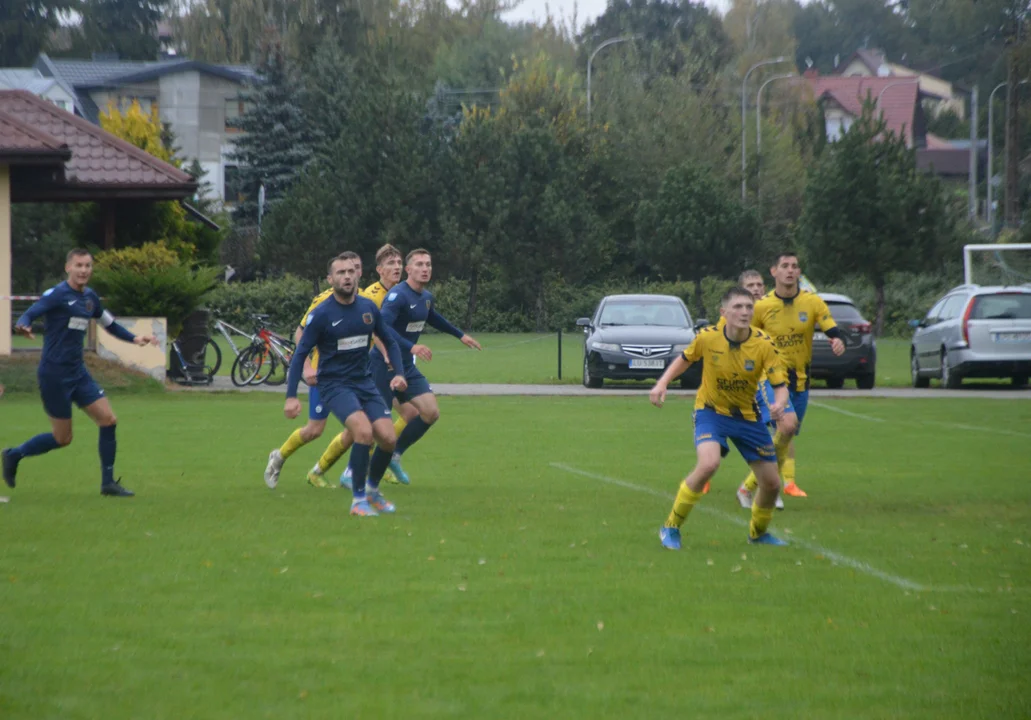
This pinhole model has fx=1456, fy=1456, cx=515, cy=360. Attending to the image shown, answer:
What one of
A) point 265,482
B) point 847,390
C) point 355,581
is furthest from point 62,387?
point 847,390

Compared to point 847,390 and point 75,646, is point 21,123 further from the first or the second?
point 75,646

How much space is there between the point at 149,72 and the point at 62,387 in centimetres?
6785

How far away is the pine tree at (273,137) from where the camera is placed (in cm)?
6166

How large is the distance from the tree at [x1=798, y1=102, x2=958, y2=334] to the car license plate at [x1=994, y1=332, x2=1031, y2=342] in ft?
64.2

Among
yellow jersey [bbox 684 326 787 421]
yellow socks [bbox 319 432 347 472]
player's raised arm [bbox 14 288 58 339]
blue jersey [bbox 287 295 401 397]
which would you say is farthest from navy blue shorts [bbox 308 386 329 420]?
yellow jersey [bbox 684 326 787 421]

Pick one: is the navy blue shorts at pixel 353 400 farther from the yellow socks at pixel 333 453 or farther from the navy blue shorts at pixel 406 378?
the navy blue shorts at pixel 406 378

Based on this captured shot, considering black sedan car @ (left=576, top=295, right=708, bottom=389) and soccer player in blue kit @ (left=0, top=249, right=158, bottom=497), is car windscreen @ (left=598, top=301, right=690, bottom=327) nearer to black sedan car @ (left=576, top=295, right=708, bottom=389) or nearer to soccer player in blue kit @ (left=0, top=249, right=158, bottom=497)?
black sedan car @ (left=576, top=295, right=708, bottom=389)

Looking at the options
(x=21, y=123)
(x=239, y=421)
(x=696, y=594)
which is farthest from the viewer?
(x=21, y=123)

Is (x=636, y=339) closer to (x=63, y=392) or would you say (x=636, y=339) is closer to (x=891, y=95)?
(x=63, y=392)

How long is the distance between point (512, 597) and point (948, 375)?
1947cm

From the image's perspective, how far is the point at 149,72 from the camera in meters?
75.7

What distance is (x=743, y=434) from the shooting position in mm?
8883

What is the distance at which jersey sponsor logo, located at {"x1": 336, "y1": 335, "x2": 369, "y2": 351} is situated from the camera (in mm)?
10462

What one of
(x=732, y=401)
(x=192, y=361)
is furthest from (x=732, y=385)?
(x=192, y=361)
